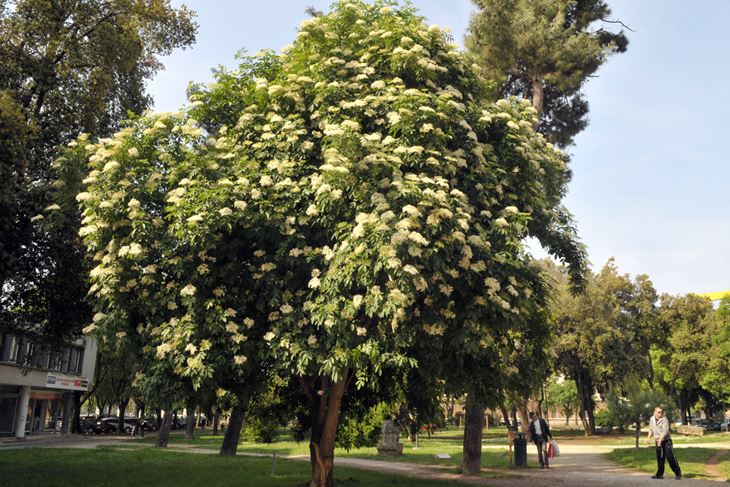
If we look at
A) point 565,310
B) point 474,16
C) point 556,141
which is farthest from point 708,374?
point 474,16

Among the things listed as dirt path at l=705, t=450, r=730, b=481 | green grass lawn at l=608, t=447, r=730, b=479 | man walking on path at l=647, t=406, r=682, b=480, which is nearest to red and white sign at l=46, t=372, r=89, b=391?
green grass lawn at l=608, t=447, r=730, b=479

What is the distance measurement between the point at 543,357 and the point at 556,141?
1343 centimetres

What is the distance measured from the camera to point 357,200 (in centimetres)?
1118

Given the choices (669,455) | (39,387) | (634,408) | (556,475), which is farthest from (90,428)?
(669,455)

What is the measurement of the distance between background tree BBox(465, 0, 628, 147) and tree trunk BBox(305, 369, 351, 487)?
13460 millimetres

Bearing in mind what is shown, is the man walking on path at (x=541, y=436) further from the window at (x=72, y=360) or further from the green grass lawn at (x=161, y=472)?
the window at (x=72, y=360)

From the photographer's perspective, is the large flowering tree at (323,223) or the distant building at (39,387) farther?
the distant building at (39,387)

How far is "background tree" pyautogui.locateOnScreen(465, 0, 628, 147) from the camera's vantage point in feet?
74.6

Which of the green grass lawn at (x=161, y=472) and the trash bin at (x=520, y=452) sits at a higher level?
the trash bin at (x=520, y=452)

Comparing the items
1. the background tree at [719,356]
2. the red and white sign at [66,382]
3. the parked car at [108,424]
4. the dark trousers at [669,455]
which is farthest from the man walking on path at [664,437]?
the parked car at [108,424]

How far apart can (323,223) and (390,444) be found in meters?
20.2

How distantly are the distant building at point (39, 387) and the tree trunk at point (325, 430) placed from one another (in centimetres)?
3073

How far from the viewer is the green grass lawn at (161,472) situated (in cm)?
1606

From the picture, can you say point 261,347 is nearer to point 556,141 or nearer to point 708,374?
point 556,141
